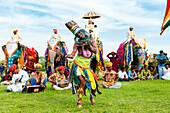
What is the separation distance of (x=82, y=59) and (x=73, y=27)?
822mm

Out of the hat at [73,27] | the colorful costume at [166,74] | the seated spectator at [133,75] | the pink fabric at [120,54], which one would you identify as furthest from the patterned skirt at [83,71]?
the colorful costume at [166,74]

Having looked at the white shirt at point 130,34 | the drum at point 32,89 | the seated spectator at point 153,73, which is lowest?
the drum at point 32,89

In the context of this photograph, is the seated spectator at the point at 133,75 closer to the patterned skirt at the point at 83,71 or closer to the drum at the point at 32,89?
the drum at the point at 32,89

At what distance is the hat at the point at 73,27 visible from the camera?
16.7 ft

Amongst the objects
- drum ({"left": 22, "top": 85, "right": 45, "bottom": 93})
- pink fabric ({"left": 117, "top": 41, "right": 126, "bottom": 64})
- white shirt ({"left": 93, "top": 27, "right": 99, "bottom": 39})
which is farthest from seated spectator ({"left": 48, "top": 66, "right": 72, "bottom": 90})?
pink fabric ({"left": 117, "top": 41, "right": 126, "bottom": 64})

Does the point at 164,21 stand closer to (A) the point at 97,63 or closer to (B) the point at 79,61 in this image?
A: (B) the point at 79,61

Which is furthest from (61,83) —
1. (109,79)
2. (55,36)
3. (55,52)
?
(55,36)

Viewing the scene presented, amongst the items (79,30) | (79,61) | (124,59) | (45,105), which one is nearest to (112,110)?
(79,61)

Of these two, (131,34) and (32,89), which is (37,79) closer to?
(32,89)

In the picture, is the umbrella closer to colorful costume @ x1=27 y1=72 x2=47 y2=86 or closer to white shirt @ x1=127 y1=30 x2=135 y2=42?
white shirt @ x1=127 y1=30 x2=135 y2=42

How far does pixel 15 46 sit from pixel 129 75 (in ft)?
23.0

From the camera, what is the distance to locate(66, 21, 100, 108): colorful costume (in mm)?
4812

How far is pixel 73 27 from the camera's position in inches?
201

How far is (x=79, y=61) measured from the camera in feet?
16.0
